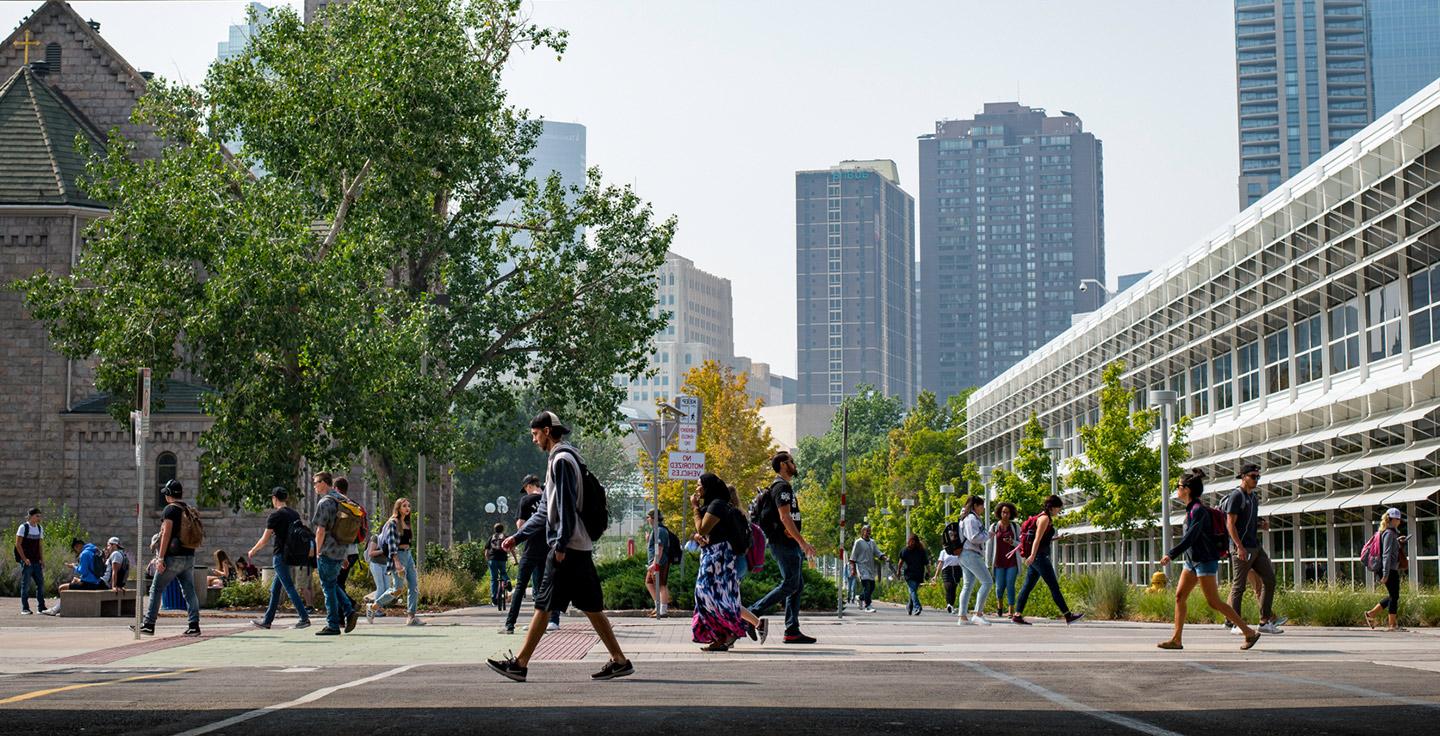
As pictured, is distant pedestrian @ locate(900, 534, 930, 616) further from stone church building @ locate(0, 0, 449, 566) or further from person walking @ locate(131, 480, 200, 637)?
stone church building @ locate(0, 0, 449, 566)

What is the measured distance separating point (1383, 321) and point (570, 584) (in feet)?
110

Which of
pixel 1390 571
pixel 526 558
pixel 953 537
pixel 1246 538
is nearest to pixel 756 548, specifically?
pixel 526 558

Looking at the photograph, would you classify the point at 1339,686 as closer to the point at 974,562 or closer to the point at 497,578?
the point at 974,562

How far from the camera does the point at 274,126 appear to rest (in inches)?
1328

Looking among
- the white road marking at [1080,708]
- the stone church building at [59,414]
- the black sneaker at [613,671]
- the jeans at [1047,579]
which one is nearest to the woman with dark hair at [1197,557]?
the white road marking at [1080,708]

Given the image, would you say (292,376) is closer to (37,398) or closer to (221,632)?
(221,632)

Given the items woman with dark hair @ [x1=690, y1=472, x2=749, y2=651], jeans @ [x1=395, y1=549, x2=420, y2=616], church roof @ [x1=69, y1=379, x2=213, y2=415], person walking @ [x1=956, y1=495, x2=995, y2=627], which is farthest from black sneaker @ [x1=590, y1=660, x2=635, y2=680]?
church roof @ [x1=69, y1=379, x2=213, y2=415]

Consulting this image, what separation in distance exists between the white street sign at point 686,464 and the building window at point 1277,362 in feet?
94.0

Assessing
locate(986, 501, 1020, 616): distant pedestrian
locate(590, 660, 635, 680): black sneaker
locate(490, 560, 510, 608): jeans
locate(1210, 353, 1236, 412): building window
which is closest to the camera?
locate(590, 660, 635, 680): black sneaker

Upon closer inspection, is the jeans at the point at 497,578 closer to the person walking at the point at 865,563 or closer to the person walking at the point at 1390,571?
the person walking at the point at 865,563

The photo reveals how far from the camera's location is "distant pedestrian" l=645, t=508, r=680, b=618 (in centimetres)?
2323

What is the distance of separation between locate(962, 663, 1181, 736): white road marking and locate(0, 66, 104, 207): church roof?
42.3 m

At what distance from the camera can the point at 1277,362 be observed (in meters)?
49.6

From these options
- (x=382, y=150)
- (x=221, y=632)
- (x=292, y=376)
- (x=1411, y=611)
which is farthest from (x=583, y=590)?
(x=382, y=150)
